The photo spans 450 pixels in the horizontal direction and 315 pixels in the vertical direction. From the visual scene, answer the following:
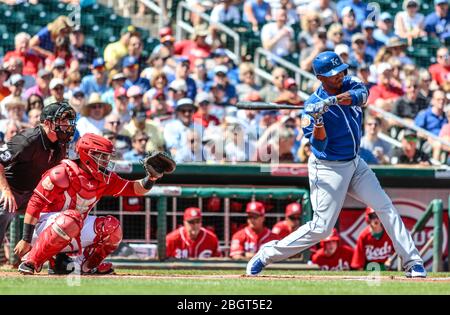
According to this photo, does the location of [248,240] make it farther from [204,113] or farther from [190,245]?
[204,113]

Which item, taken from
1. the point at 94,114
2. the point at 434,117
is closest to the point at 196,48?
the point at 94,114

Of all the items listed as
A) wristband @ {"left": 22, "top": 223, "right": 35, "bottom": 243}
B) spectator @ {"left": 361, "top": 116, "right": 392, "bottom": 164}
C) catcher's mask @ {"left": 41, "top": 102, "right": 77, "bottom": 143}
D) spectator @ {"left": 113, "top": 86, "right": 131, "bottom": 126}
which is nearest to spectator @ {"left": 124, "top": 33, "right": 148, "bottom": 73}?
spectator @ {"left": 113, "top": 86, "right": 131, "bottom": 126}

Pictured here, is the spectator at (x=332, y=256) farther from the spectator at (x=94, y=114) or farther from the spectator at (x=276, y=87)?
the spectator at (x=94, y=114)

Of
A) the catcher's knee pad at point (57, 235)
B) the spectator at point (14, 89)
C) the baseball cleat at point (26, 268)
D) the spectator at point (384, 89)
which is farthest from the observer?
the spectator at point (384, 89)

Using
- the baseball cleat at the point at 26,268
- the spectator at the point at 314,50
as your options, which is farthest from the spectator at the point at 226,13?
the baseball cleat at the point at 26,268
